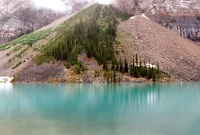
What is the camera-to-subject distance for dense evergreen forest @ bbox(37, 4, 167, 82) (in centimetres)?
11069

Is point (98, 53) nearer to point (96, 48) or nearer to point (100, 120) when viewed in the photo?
point (96, 48)

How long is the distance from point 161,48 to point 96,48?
1059 inches

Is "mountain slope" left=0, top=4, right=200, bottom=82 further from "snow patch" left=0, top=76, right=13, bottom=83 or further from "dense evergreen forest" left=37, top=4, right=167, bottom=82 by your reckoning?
"snow patch" left=0, top=76, right=13, bottom=83

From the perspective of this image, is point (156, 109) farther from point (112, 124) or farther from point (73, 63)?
point (73, 63)

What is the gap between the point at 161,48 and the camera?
131750 millimetres

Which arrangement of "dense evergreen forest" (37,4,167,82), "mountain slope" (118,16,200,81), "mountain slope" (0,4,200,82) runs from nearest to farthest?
"mountain slope" (0,4,200,82), "dense evergreen forest" (37,4,167,82), "mountain slope" (118,16,200,81)

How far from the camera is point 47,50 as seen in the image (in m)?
125

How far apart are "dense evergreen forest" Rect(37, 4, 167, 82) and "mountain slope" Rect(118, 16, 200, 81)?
522 cm

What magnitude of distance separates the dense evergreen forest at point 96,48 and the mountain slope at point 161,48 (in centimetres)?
522

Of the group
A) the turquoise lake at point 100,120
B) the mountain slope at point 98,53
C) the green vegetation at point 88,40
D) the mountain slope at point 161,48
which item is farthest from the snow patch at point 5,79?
the turquoise lake at point 100,120

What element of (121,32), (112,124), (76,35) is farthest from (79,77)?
(112,124)

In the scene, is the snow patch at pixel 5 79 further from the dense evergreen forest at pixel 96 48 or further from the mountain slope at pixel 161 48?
the mountain slope at pixel 161 48

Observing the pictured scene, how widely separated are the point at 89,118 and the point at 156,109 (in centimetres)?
1045

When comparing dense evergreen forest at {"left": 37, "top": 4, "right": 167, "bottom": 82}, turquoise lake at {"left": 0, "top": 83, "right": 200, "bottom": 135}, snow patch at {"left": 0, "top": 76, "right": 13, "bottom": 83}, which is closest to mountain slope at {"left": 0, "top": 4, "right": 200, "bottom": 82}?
dense evergreen forest at {"left": 37, "top": 4, "right": 167, "bottom": 82}
